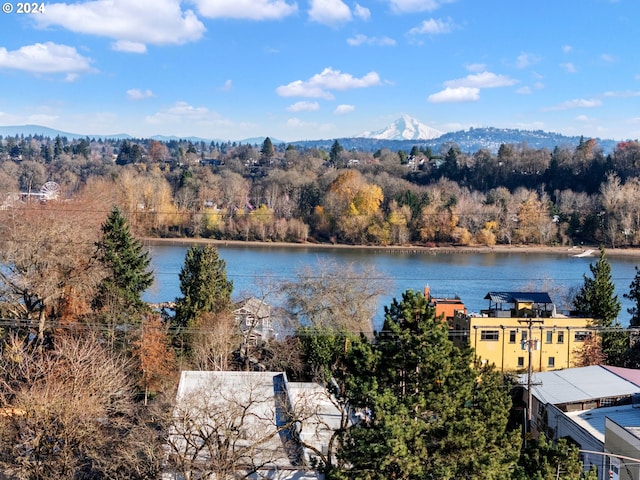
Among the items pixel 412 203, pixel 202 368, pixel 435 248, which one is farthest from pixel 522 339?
pixel 412 203

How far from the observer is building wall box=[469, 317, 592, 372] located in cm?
918

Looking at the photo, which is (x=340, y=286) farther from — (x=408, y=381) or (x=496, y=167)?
(x=496, y=167)

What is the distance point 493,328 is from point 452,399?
5.74 m

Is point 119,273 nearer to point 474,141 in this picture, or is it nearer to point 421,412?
point 421,412

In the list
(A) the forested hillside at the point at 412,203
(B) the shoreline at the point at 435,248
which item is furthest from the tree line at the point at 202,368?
(B) the shoreline at the point at 435,248

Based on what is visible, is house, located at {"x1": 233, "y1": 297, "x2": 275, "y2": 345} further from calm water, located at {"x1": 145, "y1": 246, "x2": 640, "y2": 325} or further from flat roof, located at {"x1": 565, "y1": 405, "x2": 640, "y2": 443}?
flat roof, located at {"x1": 565, "y1": 405, "x2": 640, "y2": 443}

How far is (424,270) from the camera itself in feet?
59.2

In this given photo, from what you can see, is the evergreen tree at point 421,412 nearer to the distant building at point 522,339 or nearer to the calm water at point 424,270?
the distant building at point 522,339

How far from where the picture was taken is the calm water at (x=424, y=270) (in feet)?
45.2

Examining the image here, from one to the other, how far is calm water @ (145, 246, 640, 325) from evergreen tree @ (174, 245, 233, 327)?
1.32m

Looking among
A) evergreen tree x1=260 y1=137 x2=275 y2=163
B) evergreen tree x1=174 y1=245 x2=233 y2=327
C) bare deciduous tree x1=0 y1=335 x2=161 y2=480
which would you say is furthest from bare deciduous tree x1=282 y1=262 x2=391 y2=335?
evergreen tree x1=260 y1=137 x2=275 y2=163

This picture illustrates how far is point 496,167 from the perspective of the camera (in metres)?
33.5

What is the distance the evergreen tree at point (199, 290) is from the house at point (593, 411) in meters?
3.94

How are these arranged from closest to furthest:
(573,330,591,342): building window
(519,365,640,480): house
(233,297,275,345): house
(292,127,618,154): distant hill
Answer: (519,365,640,480): house < (573,330,591,342): building window < (233,297,275,345): house < (292,127,618,154): distant hill
